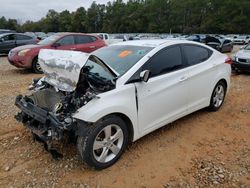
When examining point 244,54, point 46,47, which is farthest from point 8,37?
point 244,54

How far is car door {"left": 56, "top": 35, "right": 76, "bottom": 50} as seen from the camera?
9.45 meters

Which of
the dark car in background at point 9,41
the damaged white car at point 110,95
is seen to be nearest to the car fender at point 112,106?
the damaged white car at point 110,95

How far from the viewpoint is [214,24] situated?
6341 centimetres

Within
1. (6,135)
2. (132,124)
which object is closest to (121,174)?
(132,124)

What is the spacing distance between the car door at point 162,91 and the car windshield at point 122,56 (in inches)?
8.1

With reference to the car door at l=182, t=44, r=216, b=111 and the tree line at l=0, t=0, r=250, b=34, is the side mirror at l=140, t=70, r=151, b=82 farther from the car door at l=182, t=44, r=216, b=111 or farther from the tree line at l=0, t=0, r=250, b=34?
the tree line at l=0, t=0, r=250, b=34

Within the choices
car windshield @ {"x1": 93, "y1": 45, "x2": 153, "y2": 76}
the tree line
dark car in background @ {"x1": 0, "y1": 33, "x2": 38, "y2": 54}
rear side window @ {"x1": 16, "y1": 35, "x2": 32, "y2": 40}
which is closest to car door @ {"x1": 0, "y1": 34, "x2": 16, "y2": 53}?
dark car in background @ {"x1": 0, "y1": 33, "x2": 38, "y2": 54}

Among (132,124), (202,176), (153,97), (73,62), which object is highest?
(73,62)

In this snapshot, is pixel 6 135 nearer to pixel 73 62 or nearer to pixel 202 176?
pixel 73 62

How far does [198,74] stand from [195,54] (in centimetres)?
40

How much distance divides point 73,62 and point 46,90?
0.85m

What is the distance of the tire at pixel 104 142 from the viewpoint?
299cm

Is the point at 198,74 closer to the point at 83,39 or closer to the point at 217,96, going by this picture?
the point at 217,96

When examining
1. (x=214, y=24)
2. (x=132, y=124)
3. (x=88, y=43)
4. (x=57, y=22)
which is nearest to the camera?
(x=132, y=124)
